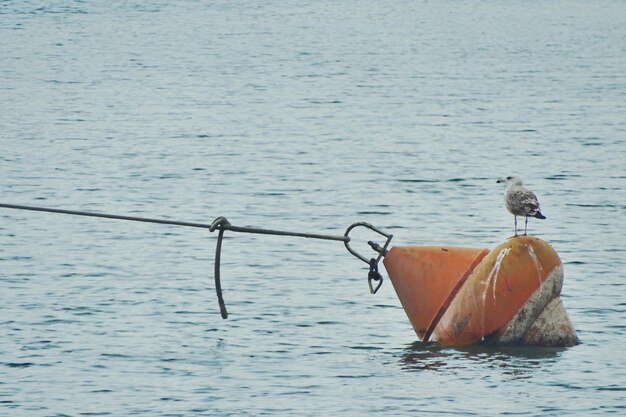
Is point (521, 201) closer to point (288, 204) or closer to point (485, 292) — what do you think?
point (485, 292)

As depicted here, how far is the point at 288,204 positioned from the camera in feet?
98.9

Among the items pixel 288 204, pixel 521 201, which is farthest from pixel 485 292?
pixel 288 204

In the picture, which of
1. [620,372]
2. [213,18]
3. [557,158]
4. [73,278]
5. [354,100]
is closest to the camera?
[620,372]

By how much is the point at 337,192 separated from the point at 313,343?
43.2ft

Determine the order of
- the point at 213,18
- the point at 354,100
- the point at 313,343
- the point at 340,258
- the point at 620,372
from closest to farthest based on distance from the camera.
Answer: the point at 620,372
the point at 313,343
the point at 340,258
the point at 354,100
the point at 213,18

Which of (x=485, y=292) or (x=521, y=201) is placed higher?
(x=521, y=201)

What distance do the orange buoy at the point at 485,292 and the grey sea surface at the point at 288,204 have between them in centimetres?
26

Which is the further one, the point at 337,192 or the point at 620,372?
the point at 337,192

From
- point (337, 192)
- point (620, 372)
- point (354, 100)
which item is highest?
point (354, 100)

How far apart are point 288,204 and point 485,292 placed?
13442mm

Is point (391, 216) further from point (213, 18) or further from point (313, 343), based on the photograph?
point (213, 18)

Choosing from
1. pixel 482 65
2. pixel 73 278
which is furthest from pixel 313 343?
pixel 482 65

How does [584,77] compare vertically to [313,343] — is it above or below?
above

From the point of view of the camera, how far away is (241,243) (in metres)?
26.1
